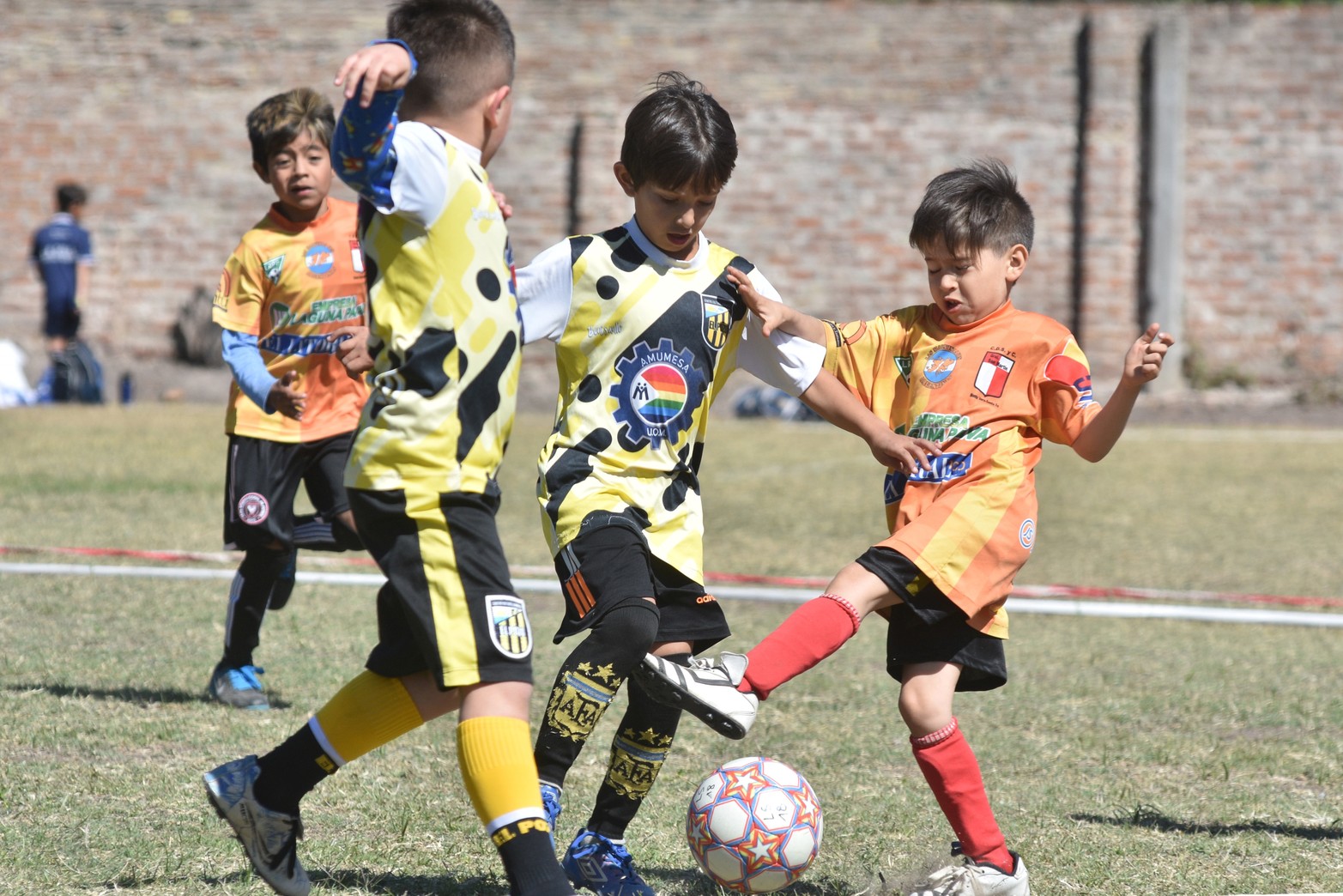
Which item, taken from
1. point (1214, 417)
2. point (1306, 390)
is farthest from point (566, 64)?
point (1306, 390)

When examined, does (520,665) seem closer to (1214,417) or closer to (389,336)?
(389,336)

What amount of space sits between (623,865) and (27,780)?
63.2 inches

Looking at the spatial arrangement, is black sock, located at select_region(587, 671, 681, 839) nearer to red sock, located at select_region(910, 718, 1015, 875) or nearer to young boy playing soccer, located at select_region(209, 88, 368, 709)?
red sock, located at select_region(910, 718, 1015, 875)

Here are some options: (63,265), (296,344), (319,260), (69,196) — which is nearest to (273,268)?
(319,260)

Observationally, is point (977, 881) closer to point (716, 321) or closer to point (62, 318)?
point (716, 321)

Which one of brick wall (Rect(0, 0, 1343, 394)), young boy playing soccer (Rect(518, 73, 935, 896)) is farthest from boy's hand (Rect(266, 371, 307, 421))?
brick wall (Rect(0, 0, 1343, 394))

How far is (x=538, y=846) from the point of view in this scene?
2684 mm

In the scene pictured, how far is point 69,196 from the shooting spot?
16375 mm

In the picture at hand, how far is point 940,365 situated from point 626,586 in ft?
3.24

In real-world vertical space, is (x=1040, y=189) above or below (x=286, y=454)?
above

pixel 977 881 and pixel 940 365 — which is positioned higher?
pixel 940 365

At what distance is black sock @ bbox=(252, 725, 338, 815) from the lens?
9.77ft

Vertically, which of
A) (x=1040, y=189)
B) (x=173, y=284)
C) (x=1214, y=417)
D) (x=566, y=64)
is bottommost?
(x=1214, y=417)

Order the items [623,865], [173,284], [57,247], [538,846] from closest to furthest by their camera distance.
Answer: [538,846] < [623,865] < [57,247] < [173,284]
